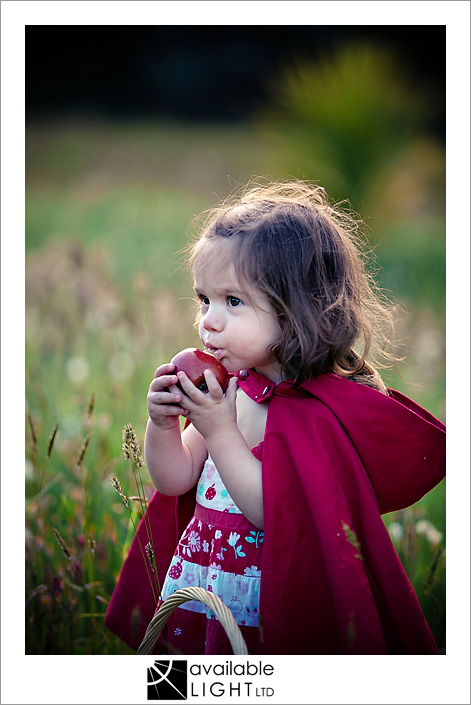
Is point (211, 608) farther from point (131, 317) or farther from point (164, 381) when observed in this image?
point (131, 317)

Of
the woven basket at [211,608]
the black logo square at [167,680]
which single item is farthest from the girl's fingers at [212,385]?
the black logo square at [167,680]

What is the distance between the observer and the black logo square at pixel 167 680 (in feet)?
4.88

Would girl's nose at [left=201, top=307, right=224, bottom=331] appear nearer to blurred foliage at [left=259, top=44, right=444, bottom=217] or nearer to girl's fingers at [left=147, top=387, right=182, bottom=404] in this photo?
girl's fingers at [left=147, top=387, right=182, bottom=404]

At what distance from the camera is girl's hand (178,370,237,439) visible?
1506 mm

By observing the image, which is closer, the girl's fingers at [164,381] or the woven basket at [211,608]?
the woven basket at [211,608]

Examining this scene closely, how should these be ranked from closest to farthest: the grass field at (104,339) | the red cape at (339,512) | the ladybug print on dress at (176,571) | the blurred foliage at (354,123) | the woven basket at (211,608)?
the woven basket at (211,608) < the red cape at (339,512) < the ladybug print on dress at (176,571) < the grass field at (104,339) < the blurred foliage at (354,123)

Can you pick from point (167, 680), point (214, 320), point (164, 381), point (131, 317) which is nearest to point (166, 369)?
point (164, 381)

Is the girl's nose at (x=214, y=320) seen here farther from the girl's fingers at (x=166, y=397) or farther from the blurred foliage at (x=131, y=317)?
the blurred foliage at (x=131, y=317)

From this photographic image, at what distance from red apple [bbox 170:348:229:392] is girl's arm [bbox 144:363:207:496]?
0.09 ft

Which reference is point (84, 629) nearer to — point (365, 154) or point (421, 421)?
point (421, 421)

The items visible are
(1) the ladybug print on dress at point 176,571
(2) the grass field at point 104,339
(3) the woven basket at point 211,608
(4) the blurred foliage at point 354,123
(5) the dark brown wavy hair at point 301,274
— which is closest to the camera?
(3) the woven basket at point 211,608

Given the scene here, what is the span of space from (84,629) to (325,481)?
0.98 metres

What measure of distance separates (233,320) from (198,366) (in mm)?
130

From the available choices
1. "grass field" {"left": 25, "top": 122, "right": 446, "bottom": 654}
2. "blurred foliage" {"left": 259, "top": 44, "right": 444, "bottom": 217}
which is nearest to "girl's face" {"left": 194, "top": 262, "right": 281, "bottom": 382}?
"grass field" {"left": 25, "top": 122, "right": 446, "bottom": 654}
